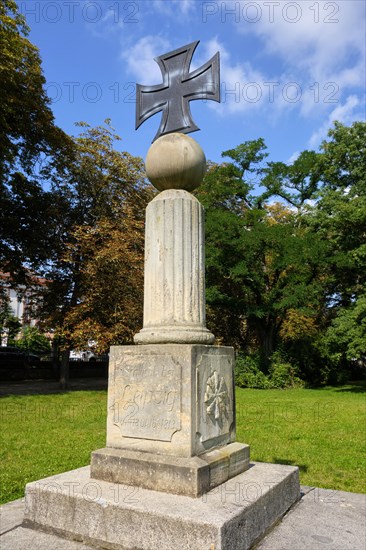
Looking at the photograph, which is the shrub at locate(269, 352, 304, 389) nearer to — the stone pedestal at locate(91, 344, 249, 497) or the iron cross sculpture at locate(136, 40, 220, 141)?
the stone pedestal at locate(91, 344, 249, 497)

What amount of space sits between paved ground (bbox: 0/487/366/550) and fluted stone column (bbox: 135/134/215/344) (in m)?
1.69

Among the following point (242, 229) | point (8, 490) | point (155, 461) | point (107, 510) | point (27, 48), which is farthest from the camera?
point (242, 229)

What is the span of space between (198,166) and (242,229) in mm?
17887

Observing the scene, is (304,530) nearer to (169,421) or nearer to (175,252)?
(169,421)

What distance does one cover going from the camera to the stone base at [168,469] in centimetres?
340

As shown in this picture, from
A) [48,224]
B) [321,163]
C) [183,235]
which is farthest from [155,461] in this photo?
[321,163]

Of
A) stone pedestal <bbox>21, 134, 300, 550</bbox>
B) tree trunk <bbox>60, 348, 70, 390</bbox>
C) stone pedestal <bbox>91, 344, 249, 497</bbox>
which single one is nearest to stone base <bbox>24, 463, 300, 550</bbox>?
stone pedestal <bbox>21, 134, 300, 550</bbox>

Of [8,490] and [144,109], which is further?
[8,490]

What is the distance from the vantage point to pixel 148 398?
12.5 ft

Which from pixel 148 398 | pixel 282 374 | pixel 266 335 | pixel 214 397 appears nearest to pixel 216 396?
pixel 214 397

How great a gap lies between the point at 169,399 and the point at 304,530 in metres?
1.56

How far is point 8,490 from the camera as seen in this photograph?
5.22 metres

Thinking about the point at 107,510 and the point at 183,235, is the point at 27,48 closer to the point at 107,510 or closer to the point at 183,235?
the point at 183,235

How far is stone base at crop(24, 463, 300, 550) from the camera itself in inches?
114
